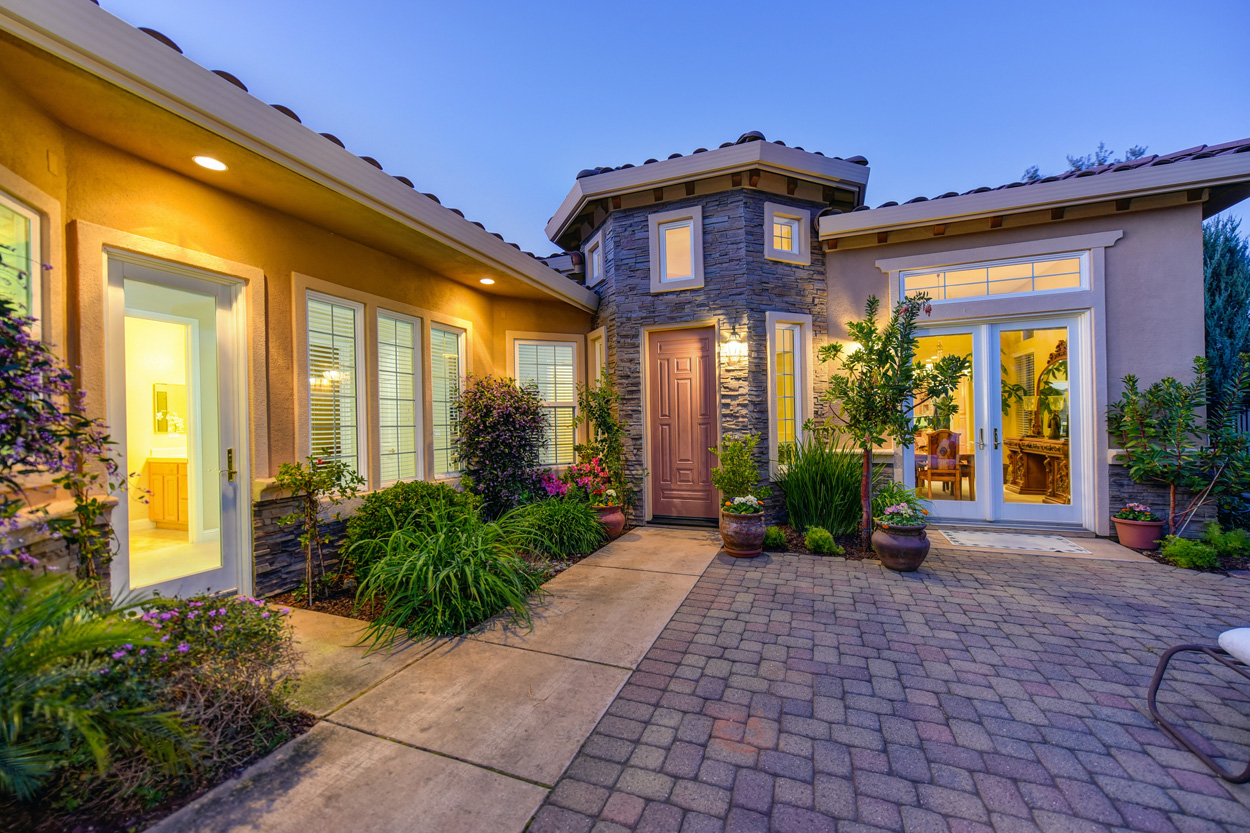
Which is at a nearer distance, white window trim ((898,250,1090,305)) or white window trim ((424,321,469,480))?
white window trim ((424,321,469,480))

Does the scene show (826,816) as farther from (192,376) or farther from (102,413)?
(192,376)

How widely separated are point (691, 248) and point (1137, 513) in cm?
539

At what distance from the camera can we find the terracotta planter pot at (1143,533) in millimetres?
4750

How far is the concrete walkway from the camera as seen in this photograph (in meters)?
1.68

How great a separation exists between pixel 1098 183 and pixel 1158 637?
175 inches

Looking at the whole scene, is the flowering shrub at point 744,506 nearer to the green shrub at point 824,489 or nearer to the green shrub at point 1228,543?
the green shrub at point 824,489

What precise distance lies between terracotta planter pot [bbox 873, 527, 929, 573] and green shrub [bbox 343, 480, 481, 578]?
359cm

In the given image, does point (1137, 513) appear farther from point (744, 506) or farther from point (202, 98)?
point (202, 98)

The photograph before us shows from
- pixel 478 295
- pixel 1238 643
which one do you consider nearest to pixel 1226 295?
pixel 1238 643

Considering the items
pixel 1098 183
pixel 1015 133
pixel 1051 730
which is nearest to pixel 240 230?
pixel 1051 730

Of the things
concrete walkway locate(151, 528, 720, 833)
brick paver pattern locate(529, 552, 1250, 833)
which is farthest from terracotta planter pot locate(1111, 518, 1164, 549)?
concrete walkway locate(151, 528, 720, 833)

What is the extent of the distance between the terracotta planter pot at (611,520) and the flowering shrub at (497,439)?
33.6 inches

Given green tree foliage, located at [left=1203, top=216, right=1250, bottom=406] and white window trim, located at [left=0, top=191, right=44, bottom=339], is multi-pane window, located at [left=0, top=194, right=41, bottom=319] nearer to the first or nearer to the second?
white window trim, located at [left=0, top=191, right=44, bottom=339]

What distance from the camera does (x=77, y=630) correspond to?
1.59 meters
